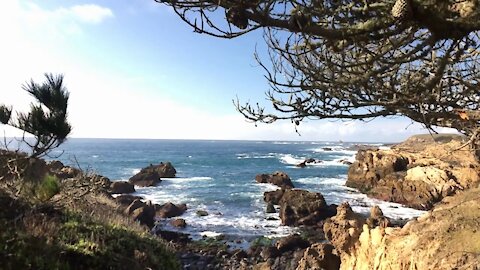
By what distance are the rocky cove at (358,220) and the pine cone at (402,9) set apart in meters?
1.99

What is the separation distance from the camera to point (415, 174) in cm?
3416

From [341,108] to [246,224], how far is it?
23.0 metres

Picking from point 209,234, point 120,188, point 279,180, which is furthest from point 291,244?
point 279,180

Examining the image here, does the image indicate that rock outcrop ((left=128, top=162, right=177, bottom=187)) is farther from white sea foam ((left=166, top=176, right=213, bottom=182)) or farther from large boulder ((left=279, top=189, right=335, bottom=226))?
large boulder ((left=279, top=189, right=335, bottom=226))

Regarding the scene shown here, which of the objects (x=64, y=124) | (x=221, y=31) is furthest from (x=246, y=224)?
(x=221, y=31)

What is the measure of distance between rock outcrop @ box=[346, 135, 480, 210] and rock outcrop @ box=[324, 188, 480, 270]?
1874 cm

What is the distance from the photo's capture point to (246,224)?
2659cm

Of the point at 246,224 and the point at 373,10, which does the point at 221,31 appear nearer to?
the point at 373,10

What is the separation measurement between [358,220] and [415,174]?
2595 cm

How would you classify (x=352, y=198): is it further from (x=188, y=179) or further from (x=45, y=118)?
(x=45, y=118)

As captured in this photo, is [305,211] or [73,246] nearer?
[73,246]

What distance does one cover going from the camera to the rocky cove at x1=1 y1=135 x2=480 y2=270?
778 centimetres

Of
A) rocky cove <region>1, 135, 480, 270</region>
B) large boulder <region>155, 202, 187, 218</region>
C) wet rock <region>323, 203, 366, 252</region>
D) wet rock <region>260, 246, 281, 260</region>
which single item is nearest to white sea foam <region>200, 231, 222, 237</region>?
rocky cove <region>1, 135, 480, 270</region>

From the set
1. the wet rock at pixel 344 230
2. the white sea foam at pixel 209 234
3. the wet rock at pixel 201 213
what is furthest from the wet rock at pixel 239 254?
the wet rock at pixel 201 213
